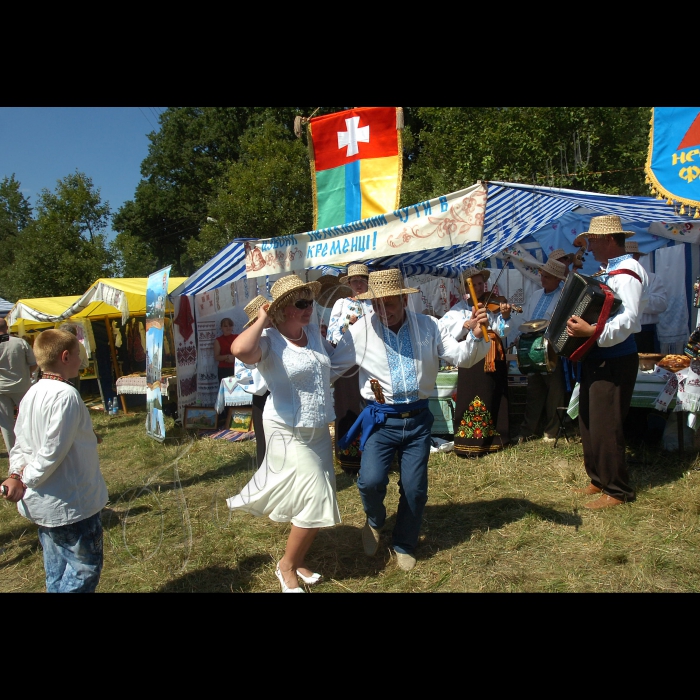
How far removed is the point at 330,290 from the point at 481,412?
1.94m

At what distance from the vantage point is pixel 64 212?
1911 centimetres

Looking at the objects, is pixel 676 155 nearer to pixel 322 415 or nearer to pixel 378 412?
pixel 378 412

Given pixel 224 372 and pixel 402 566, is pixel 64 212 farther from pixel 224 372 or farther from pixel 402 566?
pixel 402 566

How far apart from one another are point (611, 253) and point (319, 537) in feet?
9.50

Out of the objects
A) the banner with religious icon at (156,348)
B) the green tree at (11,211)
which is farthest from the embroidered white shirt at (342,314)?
the green tree at (11,211)

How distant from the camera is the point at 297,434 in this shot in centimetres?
294

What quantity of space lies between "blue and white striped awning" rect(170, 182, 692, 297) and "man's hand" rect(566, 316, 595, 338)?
3.95ft

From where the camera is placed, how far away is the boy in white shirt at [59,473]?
97.0 inches

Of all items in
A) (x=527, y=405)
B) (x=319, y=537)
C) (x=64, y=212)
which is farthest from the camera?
(x=64, y=212)

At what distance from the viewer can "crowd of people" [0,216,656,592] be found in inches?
100

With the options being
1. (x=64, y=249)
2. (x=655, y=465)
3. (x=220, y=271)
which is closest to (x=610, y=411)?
(x=655, y=465)

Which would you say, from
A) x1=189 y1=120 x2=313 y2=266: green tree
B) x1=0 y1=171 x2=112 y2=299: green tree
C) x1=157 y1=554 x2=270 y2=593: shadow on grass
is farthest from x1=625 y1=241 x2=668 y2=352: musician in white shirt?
x1=0 y1=171 x2=112 y2=299: green tree

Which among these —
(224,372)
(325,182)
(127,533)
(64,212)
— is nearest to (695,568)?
(127,533)

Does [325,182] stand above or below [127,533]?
above
